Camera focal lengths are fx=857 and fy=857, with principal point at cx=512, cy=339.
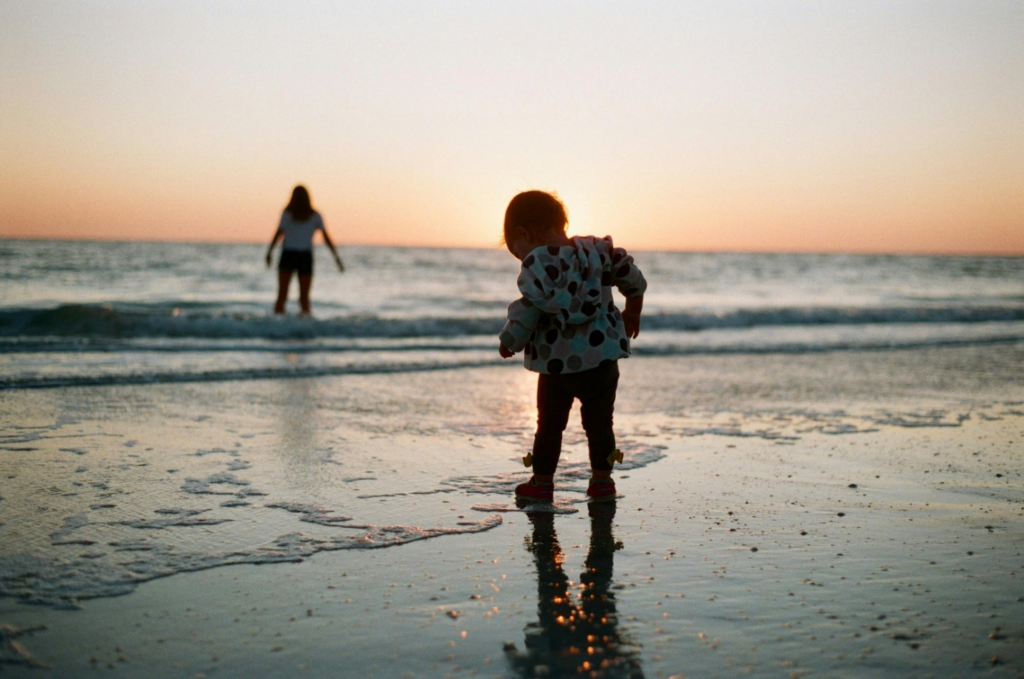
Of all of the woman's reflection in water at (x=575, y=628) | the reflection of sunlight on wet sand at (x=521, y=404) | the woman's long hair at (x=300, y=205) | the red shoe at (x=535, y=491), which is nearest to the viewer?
the woman's reflection in water at (x=575, y=628)

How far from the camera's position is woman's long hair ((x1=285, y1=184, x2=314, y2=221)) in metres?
11.1

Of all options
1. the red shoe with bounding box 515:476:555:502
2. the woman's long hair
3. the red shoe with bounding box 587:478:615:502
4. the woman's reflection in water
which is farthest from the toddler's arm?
the woman's long hair

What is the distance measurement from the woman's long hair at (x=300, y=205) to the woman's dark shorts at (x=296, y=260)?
1.50ft

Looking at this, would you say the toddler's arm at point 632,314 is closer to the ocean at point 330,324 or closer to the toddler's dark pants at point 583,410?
the toddler's dark pants at point 583,410

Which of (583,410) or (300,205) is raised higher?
(300,205)

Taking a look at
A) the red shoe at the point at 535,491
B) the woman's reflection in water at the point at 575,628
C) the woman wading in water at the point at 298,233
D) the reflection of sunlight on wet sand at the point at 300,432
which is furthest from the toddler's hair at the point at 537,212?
the woman wading in water at the point at 298,233

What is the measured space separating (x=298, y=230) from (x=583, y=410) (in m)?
8.44

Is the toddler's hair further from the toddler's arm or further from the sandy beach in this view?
the sandy beach

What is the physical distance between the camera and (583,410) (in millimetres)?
3678

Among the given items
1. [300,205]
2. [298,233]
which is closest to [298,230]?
[298,233]

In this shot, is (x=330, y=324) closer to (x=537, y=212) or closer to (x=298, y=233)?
(x=298, y=233)

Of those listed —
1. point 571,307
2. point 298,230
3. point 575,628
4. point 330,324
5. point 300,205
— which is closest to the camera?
point 575,628

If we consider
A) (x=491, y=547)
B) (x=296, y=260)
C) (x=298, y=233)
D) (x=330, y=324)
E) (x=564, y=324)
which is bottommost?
(x=491, y=547)

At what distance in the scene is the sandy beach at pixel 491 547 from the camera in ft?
6.75
